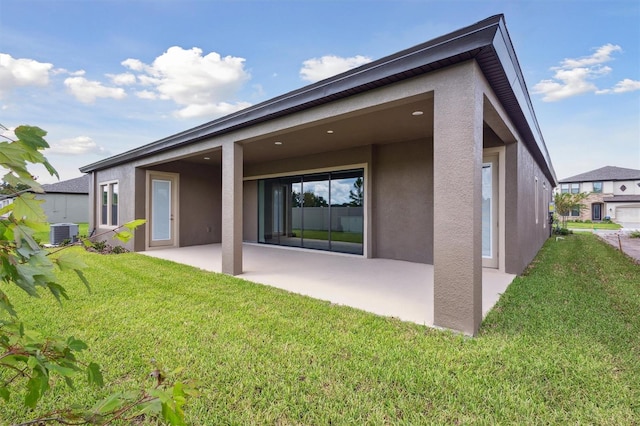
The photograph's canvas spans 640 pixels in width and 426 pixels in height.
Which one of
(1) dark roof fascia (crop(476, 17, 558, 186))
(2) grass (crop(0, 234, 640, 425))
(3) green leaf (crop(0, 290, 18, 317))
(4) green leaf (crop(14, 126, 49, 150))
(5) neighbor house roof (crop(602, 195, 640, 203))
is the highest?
(1) dark roof fascia (crop(476, 17, 558, 186))

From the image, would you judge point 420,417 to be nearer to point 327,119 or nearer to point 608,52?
point 327,119

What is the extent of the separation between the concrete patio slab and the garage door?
126 ft

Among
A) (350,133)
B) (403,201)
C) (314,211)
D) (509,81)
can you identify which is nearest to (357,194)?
(403,201)

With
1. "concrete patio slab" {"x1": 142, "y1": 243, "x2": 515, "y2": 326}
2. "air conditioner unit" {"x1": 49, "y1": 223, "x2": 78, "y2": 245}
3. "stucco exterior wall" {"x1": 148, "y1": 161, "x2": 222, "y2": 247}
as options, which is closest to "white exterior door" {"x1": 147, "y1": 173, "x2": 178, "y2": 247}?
"stucco exterior wall" {"x1": 148, "y1": 161, "x2": 222, "y2": 247}

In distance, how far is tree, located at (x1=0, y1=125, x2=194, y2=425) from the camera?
2.56ft

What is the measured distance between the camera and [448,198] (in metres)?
3.60

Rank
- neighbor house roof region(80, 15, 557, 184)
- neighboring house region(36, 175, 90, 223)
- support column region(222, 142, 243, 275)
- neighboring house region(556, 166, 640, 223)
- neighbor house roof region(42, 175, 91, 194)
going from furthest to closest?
neighboring house region(556, 166, 640, 223)
neighbor house roof region(42, 175, 91, 194)
neighboring house region(36, 175, 90, 223)
support column region(222, 142, 243, 275)
neighbor house roof region(80, 15, 557, 184)

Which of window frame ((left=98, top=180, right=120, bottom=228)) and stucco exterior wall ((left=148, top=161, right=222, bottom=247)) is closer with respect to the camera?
window frame ((left=98, top=180, right=120, bottom=228))

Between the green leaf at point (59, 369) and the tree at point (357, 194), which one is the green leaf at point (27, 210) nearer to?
the green leaf at point (59, 369)

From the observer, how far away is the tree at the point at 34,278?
2.56 feet

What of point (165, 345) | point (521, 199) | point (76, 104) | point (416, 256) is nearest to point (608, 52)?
point (521, 199)

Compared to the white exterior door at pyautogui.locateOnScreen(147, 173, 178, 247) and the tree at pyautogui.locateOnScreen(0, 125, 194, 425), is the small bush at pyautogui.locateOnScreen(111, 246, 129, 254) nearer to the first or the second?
the white exterior door at pyautogui.locateOnScreen(147, 173, 178, 247)

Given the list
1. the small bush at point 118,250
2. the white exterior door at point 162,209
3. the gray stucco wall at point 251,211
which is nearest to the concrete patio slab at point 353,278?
the small bush at point 118,250

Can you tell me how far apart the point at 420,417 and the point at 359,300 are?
2.61 m
